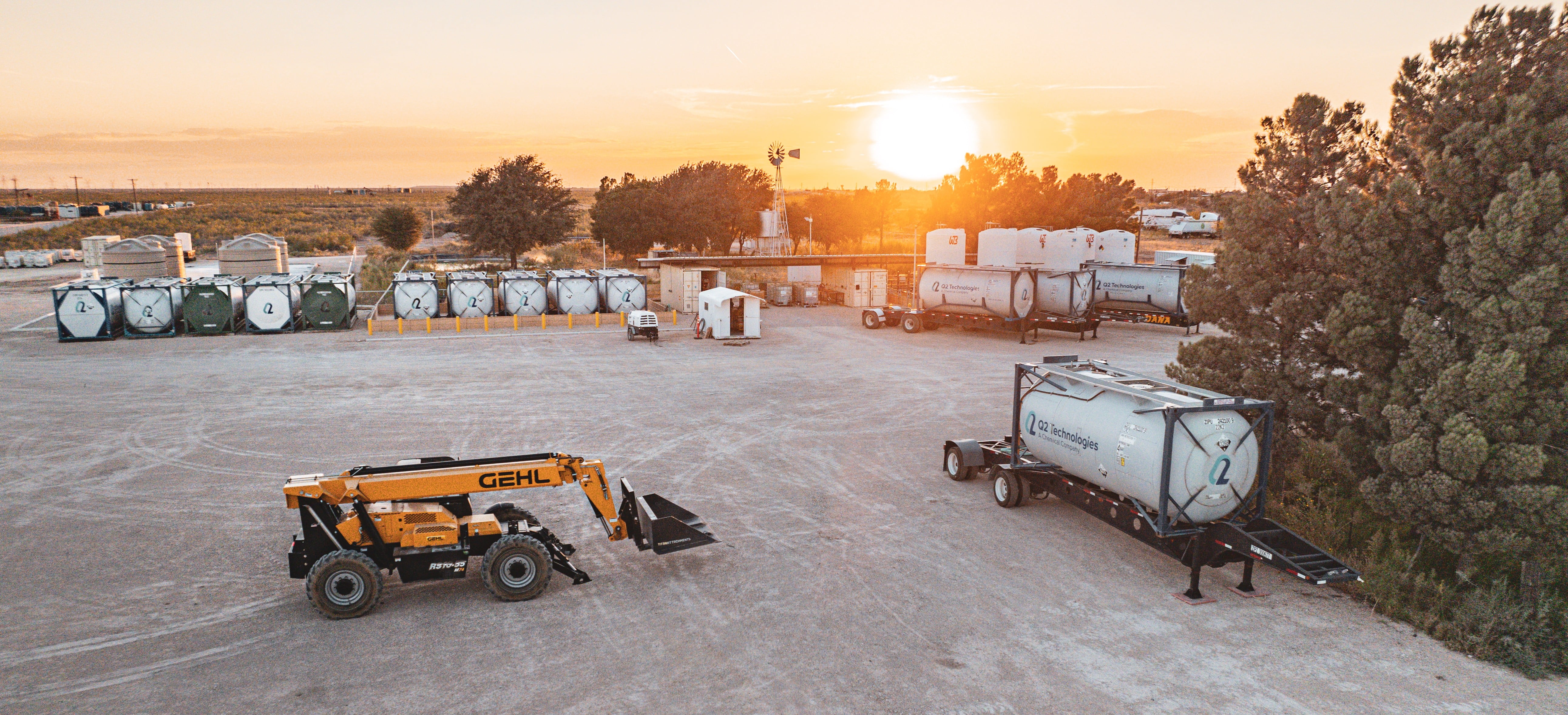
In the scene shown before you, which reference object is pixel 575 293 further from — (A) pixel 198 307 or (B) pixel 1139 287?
(B) pixel 1139 287

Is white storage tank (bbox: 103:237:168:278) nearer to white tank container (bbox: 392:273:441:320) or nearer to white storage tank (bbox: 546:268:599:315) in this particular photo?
white tank container (bbox: 392:273:441:320)

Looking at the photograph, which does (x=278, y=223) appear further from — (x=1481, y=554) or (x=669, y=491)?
(x=1481, y=554)

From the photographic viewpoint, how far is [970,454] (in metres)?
16.5

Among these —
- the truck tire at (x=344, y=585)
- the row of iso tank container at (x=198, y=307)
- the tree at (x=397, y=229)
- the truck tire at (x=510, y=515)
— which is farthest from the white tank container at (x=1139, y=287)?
the tree at (x=397, y=229)

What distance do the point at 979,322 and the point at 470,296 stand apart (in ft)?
75.4

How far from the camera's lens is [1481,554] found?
11969 millimetres

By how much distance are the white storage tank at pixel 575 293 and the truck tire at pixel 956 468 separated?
1024 inches

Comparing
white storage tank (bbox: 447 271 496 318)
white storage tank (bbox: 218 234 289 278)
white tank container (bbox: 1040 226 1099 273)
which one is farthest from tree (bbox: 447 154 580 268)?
white tank container (bbox: 1040 226 1099 273)

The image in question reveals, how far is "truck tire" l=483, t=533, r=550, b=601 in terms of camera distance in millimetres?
11289

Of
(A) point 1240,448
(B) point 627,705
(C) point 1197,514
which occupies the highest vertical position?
(A) point 1240,448

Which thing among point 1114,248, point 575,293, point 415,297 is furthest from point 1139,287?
point 415,297

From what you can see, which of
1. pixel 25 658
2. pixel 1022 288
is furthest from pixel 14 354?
pixel 1022 288

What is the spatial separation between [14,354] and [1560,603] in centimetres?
4217

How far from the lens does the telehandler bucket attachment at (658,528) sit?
1202cm
